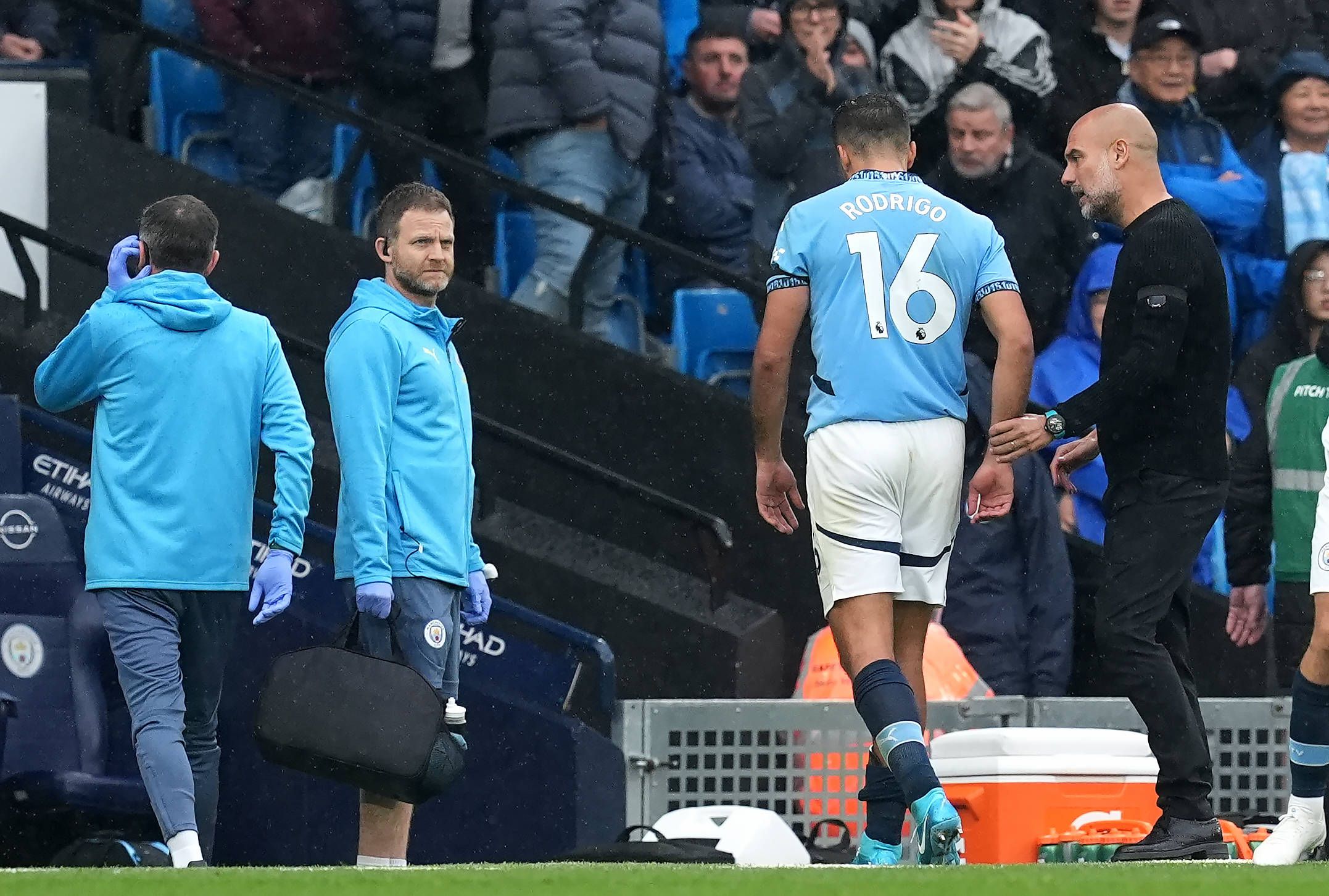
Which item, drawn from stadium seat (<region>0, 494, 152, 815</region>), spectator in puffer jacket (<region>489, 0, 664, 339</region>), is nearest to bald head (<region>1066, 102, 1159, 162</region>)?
stadium seat (<region>0, 494, 152, 815</region>)

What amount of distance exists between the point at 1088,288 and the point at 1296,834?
421 cm

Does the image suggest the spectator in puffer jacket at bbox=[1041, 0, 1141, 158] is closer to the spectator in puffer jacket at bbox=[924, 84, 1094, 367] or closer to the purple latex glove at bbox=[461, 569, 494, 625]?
the spectator in puffer jacket at bbox=[924, 84, 1094, 367]

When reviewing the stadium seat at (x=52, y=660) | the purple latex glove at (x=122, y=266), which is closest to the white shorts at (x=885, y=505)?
the purple latex glove at (x=122, y=266)

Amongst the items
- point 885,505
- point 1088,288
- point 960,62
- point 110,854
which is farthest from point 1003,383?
point 960,62

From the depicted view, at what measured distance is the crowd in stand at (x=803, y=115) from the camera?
10.3 m

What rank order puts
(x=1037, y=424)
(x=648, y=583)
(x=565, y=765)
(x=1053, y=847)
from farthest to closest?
(x=648, y=583) → (x=565, y=765) → (x=1053, y=847) → (x=1037, y=424)

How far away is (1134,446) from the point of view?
6488mm

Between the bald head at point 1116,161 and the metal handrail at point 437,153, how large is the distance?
126 inches

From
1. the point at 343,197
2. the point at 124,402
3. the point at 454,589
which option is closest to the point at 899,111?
the point at 454,589

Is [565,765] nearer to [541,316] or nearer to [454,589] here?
[454,589]

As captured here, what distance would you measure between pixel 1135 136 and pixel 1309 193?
4672 millimetres

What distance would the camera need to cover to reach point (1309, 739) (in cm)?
636

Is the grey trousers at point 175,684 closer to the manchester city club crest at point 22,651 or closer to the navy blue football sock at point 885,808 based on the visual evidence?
the manchester city club crest at point 22,651

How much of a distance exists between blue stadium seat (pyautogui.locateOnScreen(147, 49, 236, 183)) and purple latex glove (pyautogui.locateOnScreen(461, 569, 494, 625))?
4.39 m
